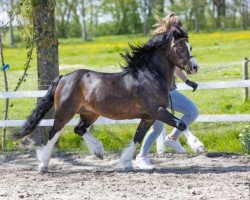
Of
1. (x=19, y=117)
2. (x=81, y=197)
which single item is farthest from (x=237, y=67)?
(x=81, y=197)

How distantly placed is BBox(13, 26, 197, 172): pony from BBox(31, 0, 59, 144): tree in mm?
2256

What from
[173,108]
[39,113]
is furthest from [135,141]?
[39,113]

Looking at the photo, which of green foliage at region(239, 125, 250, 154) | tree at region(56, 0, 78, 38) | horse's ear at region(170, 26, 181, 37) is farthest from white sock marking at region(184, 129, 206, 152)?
tree at region(56, 0, 78, 38)

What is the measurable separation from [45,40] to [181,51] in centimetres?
348

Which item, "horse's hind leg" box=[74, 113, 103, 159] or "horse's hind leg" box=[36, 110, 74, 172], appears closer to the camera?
"horse's hind leg" box=[36, 110, 74, 172]

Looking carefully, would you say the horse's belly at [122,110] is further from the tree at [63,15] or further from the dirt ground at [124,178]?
the tree at [63,15]

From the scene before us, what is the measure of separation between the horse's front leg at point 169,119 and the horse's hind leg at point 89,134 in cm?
105

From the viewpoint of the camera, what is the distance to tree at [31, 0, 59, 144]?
33.1ft

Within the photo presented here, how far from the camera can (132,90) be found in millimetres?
7355

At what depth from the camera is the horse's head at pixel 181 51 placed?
719 cm

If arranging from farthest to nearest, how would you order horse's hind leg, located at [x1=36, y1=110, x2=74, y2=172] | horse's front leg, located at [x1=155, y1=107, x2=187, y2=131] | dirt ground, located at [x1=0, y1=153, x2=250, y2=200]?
horse's hind leg, located at [x1=36, y1=110, x2=74, y2=172]
horse's front leg, located at [x1=155, y1=107, x2=187, y2=131]
dirt ground, located at [x1=0, y1=153, x2=250, y2=200]

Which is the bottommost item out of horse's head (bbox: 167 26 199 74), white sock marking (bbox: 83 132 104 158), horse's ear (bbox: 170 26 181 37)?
→ white sock marking (bbox: 83 132 104 158)

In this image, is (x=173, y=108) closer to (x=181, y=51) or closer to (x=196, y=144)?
(x=196, y=144)

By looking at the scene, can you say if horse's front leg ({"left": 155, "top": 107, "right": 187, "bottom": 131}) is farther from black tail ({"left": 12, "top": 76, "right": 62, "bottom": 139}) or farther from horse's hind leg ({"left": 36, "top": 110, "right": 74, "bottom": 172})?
black tail ({"left": 12, "top": 76, "right": 62, "bottom": 139})
